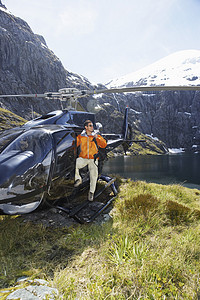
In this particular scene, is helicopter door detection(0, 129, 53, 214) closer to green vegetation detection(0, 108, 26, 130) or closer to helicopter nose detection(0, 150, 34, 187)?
helicopter nose detection(0, 150, 34, 187)

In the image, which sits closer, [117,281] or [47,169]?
[117,281]

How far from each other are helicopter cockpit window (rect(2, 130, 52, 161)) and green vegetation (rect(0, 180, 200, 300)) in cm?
193

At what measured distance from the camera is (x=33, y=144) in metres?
3.86

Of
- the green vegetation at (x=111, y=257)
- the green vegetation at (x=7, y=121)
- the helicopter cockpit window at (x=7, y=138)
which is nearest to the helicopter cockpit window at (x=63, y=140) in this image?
the helicopter cockpit window at (x=7, y=138)

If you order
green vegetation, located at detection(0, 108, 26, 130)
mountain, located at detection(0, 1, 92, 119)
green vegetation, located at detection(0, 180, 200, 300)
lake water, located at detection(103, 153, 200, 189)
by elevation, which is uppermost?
mountain, located at detection(0, 1, 92, 119)

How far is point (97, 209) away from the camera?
16.5 feet

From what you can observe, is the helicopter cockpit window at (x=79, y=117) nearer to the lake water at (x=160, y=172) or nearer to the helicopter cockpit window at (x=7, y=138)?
the helicopter cockpit window at (x=7, y=138)

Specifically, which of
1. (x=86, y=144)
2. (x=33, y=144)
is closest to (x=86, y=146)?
(x=86, y=144)

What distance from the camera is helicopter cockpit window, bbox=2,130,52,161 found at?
3.72 meters

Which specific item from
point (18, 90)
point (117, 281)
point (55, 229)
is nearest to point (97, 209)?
point (55, 229)

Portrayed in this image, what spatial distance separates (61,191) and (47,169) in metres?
0.90

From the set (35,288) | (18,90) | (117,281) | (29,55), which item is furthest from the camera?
(29,55)

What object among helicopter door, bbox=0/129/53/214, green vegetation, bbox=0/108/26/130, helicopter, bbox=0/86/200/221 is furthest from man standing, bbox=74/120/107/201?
green vegetation, bbox=0/108/26/130

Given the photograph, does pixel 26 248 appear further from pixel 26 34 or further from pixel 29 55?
pixel 26 34
